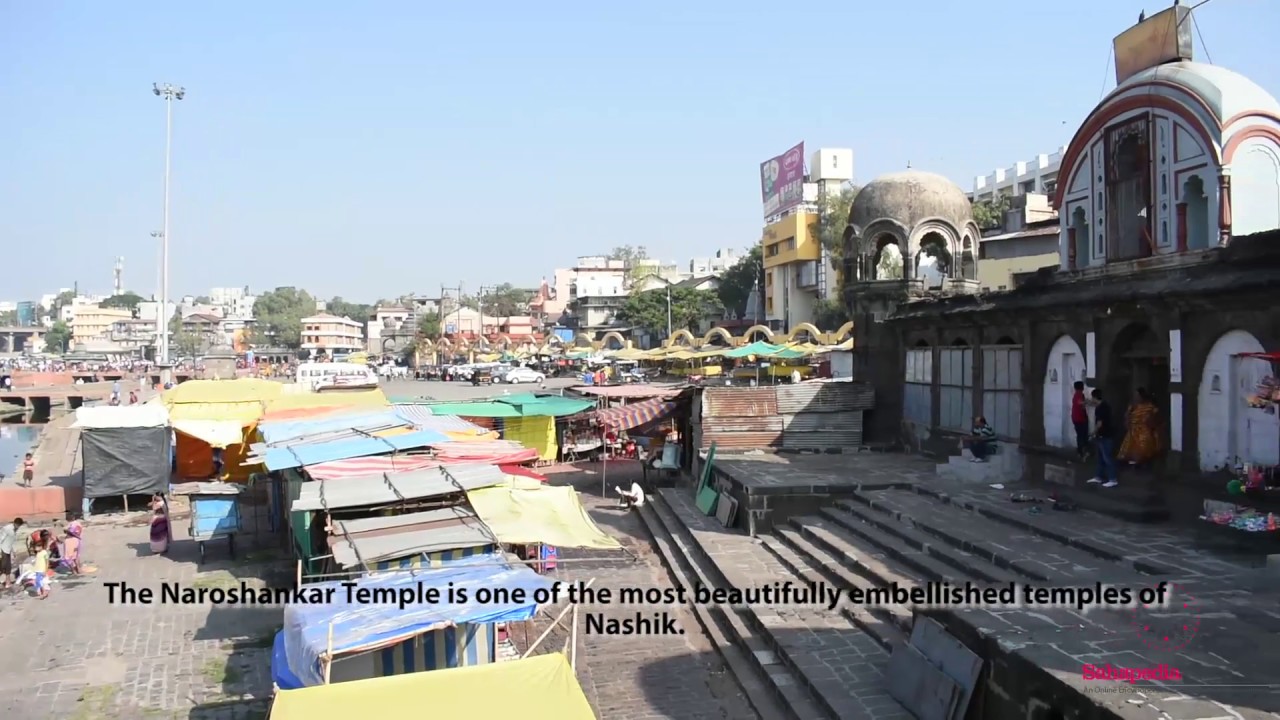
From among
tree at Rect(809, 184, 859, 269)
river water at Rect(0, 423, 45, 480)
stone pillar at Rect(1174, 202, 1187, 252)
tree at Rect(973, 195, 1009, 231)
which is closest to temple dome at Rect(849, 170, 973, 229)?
stone pillar at Rect(1174, 202, 1187, 252)

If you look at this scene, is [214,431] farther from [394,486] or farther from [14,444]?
[14,444]

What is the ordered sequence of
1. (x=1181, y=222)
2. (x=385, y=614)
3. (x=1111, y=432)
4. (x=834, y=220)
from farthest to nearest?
(x=834, y=220) < (x=1181, y=222) < (x=1111, y=432) < (x=385, y=614)

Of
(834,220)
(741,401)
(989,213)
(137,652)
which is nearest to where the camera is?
(137,652)

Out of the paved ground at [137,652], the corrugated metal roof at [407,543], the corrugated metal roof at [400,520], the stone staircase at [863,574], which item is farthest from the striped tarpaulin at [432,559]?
the stone staircase at [863,574]

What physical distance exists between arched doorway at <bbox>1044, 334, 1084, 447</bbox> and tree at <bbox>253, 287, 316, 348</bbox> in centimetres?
11910

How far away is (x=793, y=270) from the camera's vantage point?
57469 millimetres

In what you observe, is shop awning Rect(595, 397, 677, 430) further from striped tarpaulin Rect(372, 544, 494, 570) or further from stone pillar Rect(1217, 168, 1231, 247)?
striped tarpaulin Rect(372, 544, 494, 570)

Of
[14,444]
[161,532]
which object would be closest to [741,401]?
[161,532]

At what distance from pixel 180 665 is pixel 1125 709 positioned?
8955mm

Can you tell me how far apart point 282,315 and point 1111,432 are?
152 meters

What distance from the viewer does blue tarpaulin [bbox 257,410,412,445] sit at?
14430 millimetres

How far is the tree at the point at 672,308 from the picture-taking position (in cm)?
6912

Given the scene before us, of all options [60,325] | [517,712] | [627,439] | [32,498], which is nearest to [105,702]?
[517,712]

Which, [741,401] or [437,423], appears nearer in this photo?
[437,423]
